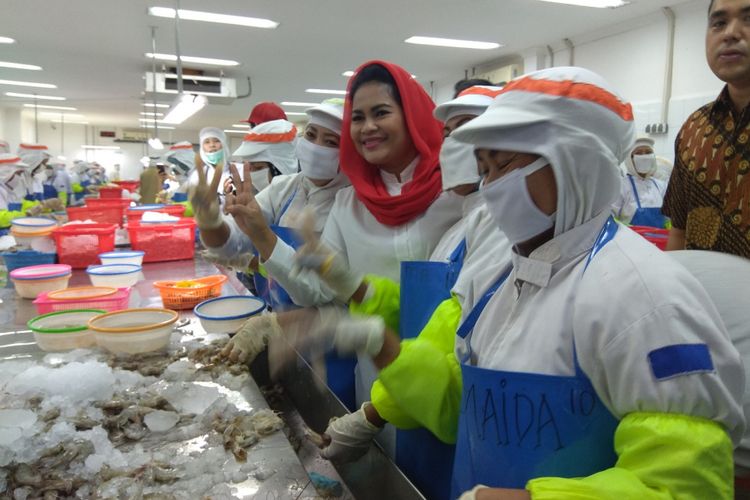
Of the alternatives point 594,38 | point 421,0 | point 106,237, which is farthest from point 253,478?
point 594,38

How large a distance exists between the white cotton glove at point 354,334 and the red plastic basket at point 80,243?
115 inches

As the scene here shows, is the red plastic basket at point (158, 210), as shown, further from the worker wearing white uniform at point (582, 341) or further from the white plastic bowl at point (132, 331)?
the worker wearing white uniform at point (582, 341)

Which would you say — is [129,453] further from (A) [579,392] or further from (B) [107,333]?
(A) [579,392]

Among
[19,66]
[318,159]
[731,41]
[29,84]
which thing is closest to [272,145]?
[318,159]

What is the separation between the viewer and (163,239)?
12.6 ft

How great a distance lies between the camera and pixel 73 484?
116cm

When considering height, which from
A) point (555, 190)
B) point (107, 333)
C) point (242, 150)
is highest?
point (242, 150)

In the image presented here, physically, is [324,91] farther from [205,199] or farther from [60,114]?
[60,114]

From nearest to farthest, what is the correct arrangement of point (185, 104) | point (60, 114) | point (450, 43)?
point (185, 104) < point (450, 43) < point (60, 114)

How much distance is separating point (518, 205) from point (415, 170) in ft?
2.94

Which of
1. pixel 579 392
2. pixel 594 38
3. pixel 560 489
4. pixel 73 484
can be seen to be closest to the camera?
pixel 560 489

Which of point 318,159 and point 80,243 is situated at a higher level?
point 318,159

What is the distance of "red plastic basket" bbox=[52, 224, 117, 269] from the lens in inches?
135

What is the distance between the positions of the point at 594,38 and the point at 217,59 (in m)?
6.08
